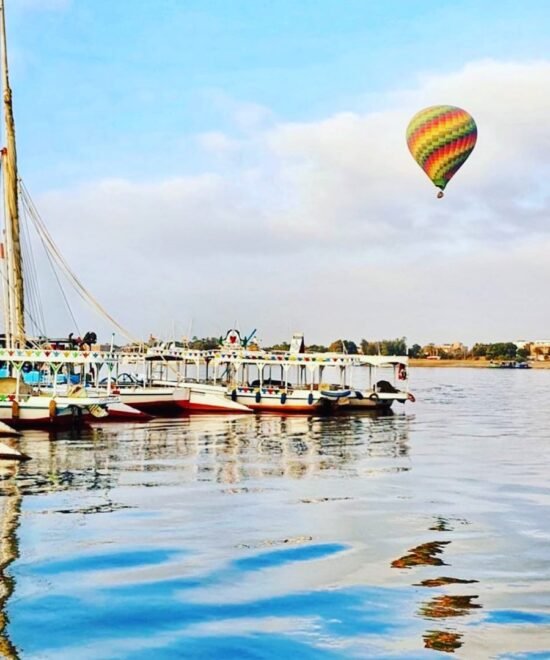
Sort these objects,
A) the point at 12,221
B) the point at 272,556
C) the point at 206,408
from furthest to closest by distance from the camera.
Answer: the point at 206,408, the point at 12,221, the point at 272,556

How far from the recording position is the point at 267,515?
889 inches

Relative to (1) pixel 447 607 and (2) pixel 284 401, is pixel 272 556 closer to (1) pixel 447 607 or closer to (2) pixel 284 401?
(1) pixel 447 607

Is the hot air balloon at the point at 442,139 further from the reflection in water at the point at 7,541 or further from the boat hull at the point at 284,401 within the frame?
the reflection in water at the point at 7,541

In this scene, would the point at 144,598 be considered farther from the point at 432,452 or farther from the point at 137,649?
the point at 432,452

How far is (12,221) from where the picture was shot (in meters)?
56.6

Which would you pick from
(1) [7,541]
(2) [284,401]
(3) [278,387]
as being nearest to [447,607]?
(1) [7,541]

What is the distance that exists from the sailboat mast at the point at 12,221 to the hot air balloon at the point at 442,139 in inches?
1026

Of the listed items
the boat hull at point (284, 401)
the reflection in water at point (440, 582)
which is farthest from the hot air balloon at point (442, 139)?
the reflection in water at point (440, 582)

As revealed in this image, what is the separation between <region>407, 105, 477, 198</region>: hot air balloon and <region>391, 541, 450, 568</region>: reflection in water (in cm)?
4163

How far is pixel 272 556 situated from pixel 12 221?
43586mm

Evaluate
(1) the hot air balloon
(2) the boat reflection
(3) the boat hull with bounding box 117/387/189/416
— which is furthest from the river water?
(1) the hot air balloon

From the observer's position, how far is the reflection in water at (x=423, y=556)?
17453 millimetres

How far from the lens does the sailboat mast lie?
5475 centimetres

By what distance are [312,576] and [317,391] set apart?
4698 cm
